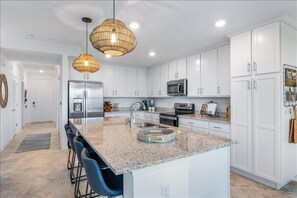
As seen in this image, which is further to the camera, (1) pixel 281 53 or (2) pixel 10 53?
(2) pixel 10 53

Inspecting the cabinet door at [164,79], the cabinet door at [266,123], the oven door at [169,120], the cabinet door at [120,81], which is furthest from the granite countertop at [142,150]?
the cabinet door at [120,81]

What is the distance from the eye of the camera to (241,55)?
9.12ft

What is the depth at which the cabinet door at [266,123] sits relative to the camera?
2352mm

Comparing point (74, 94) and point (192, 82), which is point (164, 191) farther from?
point (74, 94)

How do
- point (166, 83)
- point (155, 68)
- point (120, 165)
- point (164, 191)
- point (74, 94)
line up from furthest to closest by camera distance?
point (155, 68) → point (166, 83) → point (74, 94) → point (164, 191) → point (120, 165)

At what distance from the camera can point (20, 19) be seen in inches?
107

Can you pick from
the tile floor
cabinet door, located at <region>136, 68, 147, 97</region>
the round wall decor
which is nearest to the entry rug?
the tile floor

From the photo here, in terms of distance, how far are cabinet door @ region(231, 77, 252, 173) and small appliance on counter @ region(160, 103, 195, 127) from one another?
146cm

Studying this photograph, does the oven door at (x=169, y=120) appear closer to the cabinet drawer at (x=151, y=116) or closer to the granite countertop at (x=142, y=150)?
the cabinet drawer at (x=151, y=116)

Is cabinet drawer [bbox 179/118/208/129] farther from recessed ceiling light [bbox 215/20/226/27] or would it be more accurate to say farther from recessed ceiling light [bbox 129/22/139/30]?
recessed ceiling light [bbox 129/22/139/30]

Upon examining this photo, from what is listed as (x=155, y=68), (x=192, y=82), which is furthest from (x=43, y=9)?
(x=155, y=68)

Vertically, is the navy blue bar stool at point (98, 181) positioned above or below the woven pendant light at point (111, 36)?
below

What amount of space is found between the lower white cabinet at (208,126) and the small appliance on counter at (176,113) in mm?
193

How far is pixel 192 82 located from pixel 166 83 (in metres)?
1.03
